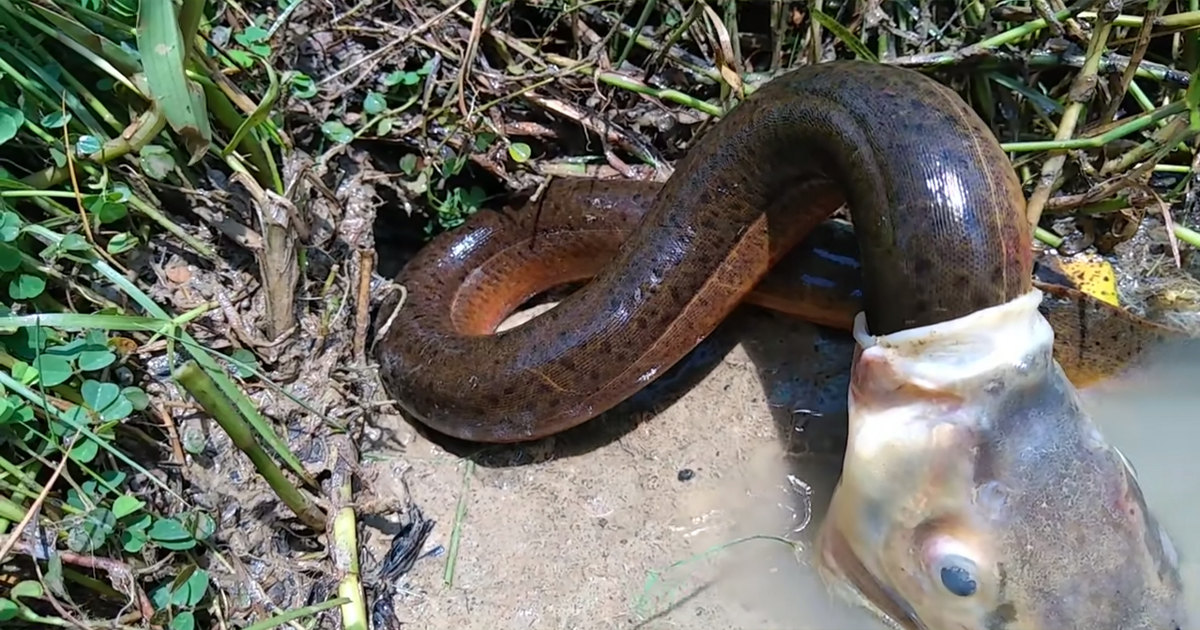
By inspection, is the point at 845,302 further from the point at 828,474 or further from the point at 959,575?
the point at 959,575

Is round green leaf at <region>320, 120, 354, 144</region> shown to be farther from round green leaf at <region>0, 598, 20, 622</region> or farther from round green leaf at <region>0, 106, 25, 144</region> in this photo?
round green leaf at <region>0, 598, 20, 622</region>

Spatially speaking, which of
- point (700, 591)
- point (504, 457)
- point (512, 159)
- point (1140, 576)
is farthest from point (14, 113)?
point (1140, 576)

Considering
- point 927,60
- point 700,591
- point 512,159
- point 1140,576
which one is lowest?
point 700,591

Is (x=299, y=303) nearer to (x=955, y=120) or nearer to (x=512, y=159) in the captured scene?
(x=512, y=159)

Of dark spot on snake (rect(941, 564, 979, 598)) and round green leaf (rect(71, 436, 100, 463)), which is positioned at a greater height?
round green leaf (rect(71, 436, 100, 463))

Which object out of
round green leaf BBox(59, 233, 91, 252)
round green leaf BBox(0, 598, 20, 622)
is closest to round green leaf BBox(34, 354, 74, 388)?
round green leaf BBox(59, 233, 91, 252)

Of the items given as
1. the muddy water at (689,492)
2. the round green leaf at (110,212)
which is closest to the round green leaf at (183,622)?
the muddy water at (689,492)

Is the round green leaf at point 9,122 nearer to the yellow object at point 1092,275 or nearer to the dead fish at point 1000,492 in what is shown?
the dead fish at point 1000,492
